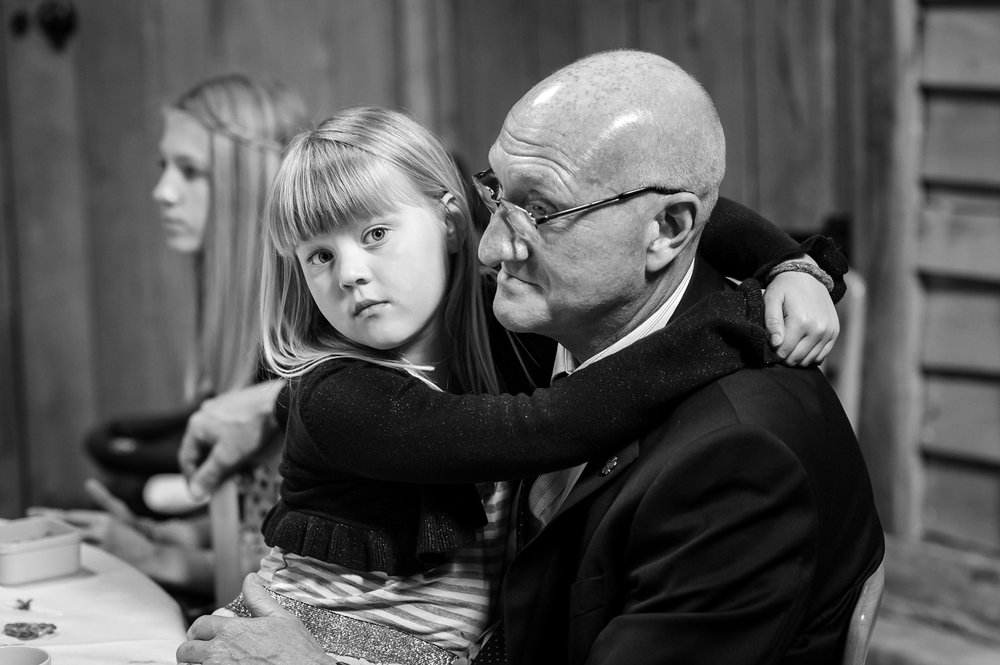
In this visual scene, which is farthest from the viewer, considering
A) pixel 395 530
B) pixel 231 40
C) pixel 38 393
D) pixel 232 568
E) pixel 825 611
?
pixel 38 393

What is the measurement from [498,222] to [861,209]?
1.99 meters

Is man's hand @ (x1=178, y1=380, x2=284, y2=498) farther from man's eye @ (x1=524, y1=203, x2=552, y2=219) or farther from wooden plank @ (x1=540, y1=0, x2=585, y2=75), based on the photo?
wooden plank @ (x1=540, y1=0, x2=585, y2=75)

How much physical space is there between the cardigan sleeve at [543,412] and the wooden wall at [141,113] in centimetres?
214

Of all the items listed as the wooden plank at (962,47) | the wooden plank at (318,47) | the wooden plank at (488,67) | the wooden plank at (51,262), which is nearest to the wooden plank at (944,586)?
the wooden plank at (962,47)

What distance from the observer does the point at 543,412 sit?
1.41 metres

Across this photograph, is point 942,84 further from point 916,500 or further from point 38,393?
point 38,393

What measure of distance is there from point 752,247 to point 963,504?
183cm

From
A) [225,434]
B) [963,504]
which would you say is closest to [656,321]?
[225,434]

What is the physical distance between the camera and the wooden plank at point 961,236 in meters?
3.04

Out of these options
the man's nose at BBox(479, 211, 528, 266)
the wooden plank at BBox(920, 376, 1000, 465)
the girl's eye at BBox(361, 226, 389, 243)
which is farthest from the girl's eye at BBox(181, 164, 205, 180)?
the wooden plank at BBox(920, 376, 1000, 465)

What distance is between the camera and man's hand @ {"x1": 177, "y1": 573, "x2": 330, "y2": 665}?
1.42 metres

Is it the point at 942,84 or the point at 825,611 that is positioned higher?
the point at 942,84

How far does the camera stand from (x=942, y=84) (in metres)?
3.08

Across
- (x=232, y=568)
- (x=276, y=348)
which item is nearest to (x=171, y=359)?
(x=232, y=568)
